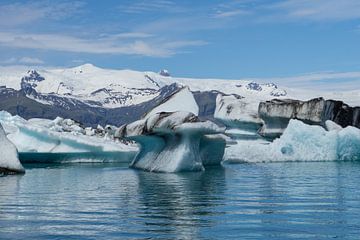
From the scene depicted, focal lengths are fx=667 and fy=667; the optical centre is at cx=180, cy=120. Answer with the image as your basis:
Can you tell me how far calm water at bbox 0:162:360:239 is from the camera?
362 inches

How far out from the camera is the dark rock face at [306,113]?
3488 centimetres

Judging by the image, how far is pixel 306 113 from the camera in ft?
116

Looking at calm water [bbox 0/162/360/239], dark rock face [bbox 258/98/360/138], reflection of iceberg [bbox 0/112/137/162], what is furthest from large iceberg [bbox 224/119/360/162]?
calm water [bbox 0/162/360/239]

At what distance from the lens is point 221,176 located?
21.0 m

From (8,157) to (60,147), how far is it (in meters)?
11.5

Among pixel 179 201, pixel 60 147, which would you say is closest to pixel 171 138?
pixel 179 201

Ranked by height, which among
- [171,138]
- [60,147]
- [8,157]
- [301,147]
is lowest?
[60,147]

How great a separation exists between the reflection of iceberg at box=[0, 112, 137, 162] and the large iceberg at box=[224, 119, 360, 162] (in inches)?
220

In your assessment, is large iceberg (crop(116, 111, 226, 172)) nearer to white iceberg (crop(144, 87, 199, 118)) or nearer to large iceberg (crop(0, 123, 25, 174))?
white iceberg (crop(144, 87, 199, 118))

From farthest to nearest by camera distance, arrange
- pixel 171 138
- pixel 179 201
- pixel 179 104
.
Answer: pixel 179 104 < pixel 171 138 < pixel 179 201

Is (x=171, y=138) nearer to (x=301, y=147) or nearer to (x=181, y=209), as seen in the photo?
(x=301, y=147)

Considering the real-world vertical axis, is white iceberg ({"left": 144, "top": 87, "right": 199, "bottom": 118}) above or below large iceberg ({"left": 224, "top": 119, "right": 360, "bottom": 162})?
above

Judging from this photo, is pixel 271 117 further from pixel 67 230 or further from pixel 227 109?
pixel 67 230

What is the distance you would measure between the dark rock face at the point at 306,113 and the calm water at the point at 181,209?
52.5 ft
